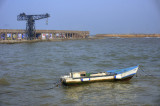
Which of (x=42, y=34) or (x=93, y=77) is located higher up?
(x=42, y=34)

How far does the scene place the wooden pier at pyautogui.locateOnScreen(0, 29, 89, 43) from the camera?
71.5 meters

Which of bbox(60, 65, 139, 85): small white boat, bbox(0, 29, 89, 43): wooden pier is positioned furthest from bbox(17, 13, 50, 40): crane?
bbox(60, 65, 139, 85): small white boat

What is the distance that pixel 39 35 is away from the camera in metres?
89.6

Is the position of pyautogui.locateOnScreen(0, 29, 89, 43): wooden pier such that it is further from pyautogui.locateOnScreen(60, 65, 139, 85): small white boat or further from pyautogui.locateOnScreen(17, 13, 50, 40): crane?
pyautogui.locateOnScreen(60, 65, 139, 85): small white boat

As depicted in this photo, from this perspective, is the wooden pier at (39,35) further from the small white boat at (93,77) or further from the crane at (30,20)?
the small white boat at (93,77)

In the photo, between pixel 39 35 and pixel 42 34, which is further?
pixel 39 35

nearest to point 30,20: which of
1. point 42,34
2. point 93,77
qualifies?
point 42,34

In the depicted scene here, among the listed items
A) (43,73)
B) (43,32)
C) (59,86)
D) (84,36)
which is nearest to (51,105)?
(59,86)

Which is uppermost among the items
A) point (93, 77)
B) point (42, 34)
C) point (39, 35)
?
point (42, 34)

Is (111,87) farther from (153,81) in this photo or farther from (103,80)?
(153,81)

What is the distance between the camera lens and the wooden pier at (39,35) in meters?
71.5

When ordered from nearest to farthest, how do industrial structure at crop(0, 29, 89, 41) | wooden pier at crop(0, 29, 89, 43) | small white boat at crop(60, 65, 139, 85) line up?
small white boat at crop(60, 65, 139, 85) < wooden pier at crop(0, 29, 89, 43) < industrial structure at crop(0, 29, 89, 41)

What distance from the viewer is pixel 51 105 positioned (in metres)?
11.5

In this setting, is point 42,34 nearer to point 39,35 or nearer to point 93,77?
point 39,35
